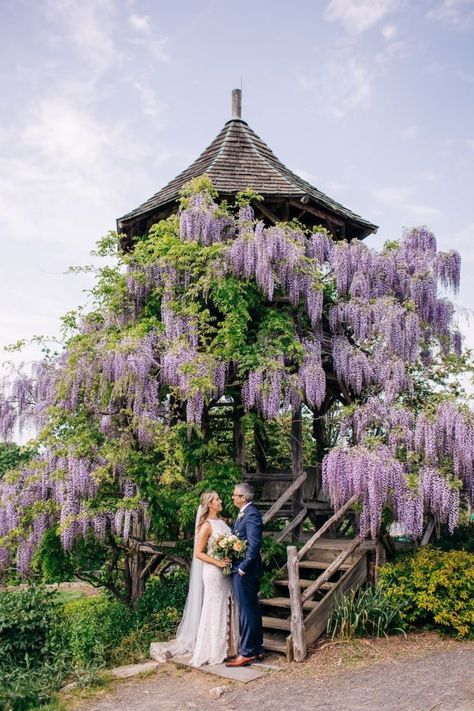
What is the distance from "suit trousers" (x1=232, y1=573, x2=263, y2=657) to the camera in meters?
6.88

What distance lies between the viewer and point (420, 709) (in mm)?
5375

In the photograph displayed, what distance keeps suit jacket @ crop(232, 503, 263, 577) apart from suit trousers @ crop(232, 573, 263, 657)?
0.09 m

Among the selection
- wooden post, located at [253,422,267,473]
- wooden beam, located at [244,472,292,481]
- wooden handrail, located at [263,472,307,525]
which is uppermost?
wooden post, located at [253,422,267,473]

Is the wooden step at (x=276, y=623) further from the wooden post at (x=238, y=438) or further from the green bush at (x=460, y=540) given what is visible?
the green bush at (x=460, y=540)

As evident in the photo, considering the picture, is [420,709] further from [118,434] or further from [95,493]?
[118,434]

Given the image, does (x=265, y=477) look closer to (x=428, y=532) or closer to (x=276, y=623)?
(x=428, y=532)

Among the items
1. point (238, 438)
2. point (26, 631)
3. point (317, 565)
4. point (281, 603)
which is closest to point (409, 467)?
point (317, 565)

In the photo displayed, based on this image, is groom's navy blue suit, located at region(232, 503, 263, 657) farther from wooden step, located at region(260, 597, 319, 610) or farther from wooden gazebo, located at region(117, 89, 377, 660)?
wooden step, located at region(260, 597, 319, 610)

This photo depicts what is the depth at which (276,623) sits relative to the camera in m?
7.72

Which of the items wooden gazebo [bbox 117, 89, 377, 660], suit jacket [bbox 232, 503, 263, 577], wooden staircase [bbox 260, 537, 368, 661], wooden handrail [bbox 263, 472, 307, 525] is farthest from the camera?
wooden handrail [bbox 263, 472, 307, 525]

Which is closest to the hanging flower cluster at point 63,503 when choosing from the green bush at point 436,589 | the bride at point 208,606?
the bride at point 208,606

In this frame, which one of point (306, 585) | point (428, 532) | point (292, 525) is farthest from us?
point (292, 525)

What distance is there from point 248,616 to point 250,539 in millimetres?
787

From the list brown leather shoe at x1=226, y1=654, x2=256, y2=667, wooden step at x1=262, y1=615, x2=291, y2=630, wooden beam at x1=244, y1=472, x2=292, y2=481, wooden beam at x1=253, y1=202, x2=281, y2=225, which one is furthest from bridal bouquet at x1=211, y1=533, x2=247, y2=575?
wooden beam at x1=253, y1=202, x2=281, y2=225
